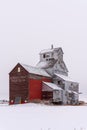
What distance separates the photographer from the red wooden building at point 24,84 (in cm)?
4353

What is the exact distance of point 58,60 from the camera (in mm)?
55906

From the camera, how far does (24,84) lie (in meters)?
43.9

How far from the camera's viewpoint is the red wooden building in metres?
43.5
